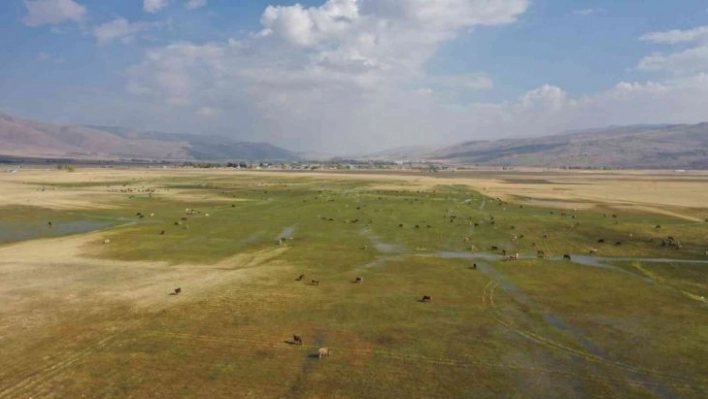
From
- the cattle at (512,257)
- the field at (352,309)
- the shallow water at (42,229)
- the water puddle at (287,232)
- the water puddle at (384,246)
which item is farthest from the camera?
the water puddle at (287,232)

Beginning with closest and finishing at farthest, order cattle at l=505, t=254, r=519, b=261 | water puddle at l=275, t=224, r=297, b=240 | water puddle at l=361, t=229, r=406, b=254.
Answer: cattle at l=505, t=254, r=519, b=261, water puddle at l=361, t=229, r=406, b=254, water puddle at l=275, t=224, r=297, b=240

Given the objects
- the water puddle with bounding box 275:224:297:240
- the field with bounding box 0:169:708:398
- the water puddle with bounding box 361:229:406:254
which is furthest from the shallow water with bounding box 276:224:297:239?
the water puddle with bounding box 361:229:406:254

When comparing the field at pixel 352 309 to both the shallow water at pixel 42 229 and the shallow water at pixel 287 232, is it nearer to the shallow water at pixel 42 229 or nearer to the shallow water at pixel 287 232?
the shallow water at pixel 287 232

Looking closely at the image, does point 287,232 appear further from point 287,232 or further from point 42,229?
point 42,229

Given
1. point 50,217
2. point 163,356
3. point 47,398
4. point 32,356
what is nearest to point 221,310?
point 163,356

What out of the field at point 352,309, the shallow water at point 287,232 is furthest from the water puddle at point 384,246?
the shallow water at point 287,232

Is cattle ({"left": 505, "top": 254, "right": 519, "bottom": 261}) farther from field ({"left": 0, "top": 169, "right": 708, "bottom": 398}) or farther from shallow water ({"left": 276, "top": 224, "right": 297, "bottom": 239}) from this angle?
shallow water ({"left": 276, "top": 224, "right": 297, "bottom": 239})

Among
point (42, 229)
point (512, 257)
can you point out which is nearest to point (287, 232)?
point (512, 257)

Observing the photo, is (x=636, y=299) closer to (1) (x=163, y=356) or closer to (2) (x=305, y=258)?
(2) (x=305, y=258)
